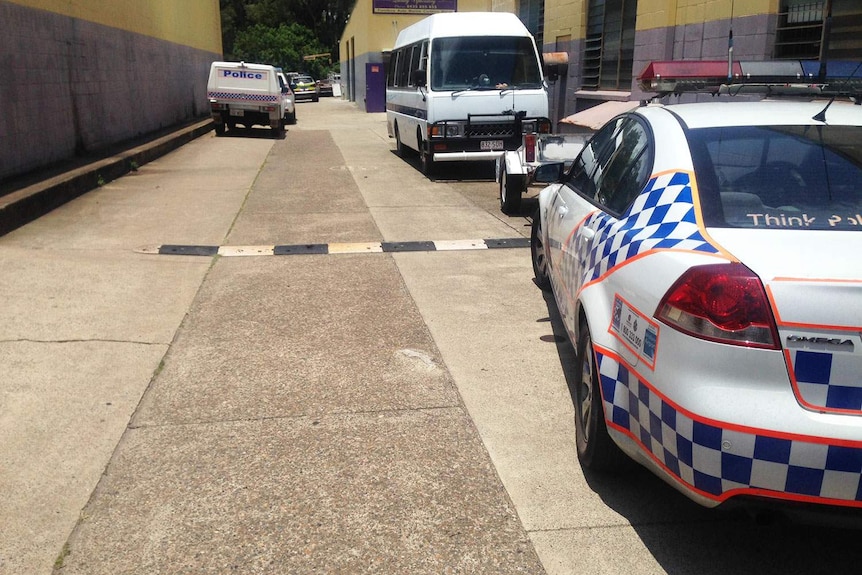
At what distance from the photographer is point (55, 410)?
4.63 meters

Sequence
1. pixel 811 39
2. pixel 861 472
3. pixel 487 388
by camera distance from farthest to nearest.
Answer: pixel 811 39 < pixel 487 388 < pixel 861 472

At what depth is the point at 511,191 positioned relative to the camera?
1070 centimetres

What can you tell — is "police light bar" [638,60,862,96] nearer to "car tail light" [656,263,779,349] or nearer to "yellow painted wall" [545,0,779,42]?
"car tail light" [656,263,779,349]

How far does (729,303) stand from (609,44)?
1471 cm

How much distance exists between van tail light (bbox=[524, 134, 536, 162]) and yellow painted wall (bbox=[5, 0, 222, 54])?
7.19m

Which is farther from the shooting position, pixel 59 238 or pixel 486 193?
pixel 486 193

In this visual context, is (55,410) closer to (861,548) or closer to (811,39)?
(861,548)

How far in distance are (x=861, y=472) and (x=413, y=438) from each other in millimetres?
2198

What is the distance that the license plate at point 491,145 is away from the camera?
44.7 ft

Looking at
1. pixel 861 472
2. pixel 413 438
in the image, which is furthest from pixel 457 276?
pixel 861 472

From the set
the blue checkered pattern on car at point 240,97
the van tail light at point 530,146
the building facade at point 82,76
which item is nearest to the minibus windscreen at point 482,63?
the van tail light at point 530,146

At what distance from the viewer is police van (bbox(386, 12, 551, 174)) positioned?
530 inches

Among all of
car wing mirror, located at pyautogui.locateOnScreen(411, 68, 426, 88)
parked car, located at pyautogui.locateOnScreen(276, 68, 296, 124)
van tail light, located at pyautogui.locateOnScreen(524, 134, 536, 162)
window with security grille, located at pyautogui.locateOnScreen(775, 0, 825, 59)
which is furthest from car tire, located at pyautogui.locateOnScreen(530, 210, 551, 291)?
parked car, located at pyautogui.locateOnScreen(276, 68, 296, 124)

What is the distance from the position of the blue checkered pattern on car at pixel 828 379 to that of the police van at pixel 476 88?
35.9 feet
